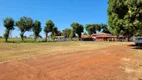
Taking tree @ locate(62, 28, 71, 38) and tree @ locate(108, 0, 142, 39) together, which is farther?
tree @ locate(62, 28, 71, 38)

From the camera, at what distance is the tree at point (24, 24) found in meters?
A: 72.4

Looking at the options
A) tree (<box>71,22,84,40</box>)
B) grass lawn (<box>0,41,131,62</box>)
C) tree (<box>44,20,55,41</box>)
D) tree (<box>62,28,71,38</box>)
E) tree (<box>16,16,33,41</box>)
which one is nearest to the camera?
grass lawn (<box>0,41,131,62</box>)

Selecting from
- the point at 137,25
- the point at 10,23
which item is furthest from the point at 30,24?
the point at 137,25

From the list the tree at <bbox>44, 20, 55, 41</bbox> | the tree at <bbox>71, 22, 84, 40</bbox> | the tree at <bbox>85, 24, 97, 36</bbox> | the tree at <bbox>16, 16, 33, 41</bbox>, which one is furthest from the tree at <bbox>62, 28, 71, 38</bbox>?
the tree at <bbox>16, 16, 33, 41</bbox>

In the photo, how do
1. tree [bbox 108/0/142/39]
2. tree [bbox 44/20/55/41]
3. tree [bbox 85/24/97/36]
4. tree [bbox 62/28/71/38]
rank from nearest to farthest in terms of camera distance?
tree [bbox 108/0/142/39], tree [bbox 44/20/55/41], tree [bbox 85/24/97/36], tree [bbox 62/28/71/38]

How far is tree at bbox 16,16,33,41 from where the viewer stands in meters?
72.4

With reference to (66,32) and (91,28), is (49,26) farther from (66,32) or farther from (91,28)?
(66,32)

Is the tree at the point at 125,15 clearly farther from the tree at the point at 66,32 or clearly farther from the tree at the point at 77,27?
the tree at the point at 66,32

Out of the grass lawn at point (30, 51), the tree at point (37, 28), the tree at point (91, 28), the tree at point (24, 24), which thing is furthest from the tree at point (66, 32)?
the grass lawn at point (30, 51)

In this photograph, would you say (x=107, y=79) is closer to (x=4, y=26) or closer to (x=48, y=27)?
(x=4, y=26)

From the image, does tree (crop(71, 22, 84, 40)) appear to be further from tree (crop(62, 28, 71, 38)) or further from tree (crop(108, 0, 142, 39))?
tree (crop(108, 0, 142, 39))

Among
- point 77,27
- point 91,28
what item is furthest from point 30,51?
point 91,28

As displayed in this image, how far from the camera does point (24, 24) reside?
72625mm

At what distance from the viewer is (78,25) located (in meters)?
95.4
